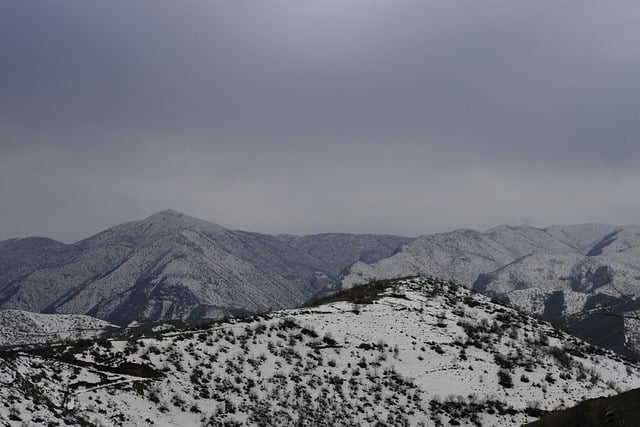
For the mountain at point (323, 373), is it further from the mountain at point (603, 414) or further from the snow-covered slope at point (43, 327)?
the snow-covered slope at point (43, 327)

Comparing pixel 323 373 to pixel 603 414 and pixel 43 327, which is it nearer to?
pixel 603 414

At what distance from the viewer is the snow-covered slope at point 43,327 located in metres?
156

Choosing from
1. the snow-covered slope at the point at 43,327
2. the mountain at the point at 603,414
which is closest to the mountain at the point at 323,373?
the mountain at the point at 603,414

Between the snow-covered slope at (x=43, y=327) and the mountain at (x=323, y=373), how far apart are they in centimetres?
13287

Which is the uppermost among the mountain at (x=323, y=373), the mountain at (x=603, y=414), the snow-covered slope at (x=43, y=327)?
the mountain at (x=603, y=414)

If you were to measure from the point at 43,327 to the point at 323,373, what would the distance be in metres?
158

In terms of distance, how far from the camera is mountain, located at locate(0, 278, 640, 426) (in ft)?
78.2

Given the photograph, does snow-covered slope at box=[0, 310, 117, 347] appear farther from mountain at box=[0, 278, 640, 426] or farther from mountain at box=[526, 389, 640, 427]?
mountain at box=[526, 389, 640, 427]

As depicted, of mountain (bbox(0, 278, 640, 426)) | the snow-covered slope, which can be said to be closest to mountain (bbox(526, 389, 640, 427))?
mountain (bbox(0, 278, 640, 426))

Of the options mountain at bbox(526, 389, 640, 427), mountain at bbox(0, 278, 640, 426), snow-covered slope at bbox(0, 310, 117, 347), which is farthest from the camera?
snow-covered slope at bbox(0, 310, 117, 347)

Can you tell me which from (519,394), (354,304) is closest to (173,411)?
(519,394)

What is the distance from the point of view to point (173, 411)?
24734 mm

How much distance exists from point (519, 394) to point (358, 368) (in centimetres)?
992

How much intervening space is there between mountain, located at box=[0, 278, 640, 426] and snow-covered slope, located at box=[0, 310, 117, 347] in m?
133
